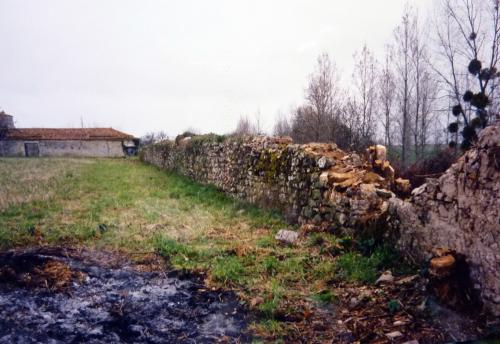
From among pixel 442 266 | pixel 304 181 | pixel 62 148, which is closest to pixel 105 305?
pixel 442 266

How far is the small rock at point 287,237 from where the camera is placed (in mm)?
5602

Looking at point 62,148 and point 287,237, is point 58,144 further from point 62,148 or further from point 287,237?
point 287,237

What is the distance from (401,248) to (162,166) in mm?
19264

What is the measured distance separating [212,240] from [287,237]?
1381 millimetres

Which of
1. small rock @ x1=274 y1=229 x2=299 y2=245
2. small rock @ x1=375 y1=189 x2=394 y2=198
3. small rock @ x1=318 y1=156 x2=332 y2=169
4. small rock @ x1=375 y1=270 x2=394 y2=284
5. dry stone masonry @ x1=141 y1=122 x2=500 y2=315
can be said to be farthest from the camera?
small rock @ x1=318 y1=156 x2=332 y2=169

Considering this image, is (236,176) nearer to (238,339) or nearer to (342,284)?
(342,284)

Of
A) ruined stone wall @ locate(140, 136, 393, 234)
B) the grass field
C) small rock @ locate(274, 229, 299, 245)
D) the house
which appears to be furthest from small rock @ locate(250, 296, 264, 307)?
the house

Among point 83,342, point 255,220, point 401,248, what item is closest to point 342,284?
point 401,248

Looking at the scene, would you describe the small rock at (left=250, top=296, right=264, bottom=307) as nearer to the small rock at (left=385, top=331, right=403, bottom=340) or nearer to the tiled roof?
the small rock at (left=385, top=331, right=403, bottom=340)

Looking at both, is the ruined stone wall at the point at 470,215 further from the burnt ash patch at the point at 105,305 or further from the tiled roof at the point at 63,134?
→ the tiled roof at the point at 63,134

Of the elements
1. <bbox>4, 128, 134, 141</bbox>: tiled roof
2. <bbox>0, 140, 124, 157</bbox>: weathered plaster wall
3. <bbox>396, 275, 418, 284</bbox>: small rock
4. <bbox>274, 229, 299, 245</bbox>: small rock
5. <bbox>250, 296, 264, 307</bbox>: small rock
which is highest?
<bbox>4, 128, 134, 141</bbox>: tiled roof

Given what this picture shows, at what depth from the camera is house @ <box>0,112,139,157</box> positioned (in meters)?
42.2

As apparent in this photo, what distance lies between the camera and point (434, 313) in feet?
9.95

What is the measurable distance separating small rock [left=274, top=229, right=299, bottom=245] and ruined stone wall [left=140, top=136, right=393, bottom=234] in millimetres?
559
